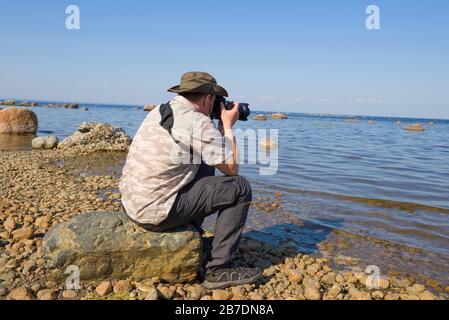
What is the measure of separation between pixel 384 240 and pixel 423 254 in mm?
620

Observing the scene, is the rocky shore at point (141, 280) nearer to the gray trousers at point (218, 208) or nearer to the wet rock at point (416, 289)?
the wet rock at point (416, 289)

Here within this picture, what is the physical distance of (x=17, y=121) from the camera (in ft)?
60.8

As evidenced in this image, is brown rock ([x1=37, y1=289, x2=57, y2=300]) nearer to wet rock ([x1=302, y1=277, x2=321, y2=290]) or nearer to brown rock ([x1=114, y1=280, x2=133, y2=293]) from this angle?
brown rock ([x1=114, y1=280, x2=133, y2=293])

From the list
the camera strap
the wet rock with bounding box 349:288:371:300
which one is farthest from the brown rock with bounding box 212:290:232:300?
the camera strap

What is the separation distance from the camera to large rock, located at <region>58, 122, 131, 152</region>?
44.3 ft

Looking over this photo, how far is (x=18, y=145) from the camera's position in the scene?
14828 mm

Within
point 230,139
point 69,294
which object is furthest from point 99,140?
point 230,139

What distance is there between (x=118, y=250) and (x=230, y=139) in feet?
5.21

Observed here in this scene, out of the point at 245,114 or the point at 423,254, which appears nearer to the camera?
the point at 245,114

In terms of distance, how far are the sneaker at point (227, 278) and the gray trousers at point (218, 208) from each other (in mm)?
67

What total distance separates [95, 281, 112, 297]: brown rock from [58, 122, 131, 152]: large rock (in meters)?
10.3

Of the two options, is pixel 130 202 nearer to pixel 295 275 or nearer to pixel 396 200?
pixel 295 275

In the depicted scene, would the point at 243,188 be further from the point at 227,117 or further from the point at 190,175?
the point at 227,117
